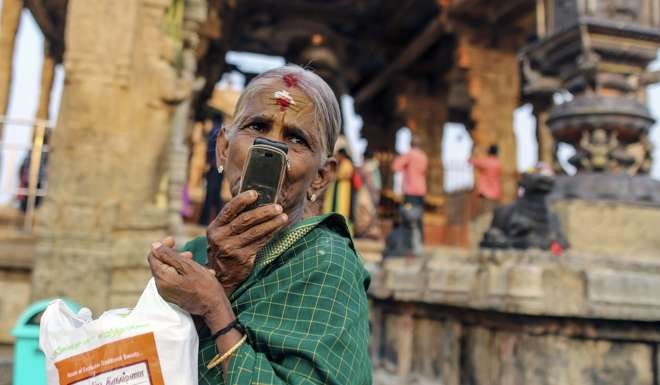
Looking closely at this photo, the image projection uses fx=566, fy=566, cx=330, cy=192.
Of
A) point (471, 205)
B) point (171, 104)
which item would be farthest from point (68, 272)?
point (471, 205)

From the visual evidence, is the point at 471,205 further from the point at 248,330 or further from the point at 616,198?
the point at 248,330

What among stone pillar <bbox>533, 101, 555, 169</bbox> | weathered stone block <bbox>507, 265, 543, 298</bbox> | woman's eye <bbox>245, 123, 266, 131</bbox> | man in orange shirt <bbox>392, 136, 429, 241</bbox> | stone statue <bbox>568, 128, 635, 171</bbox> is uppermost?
stone pillar <bbox>533, 101, 555, 169</bbox>

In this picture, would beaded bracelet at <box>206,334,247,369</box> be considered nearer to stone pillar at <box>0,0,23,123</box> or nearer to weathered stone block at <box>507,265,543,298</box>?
weathered stone block at <box>507,265,543,298</box>

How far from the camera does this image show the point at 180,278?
1.08m

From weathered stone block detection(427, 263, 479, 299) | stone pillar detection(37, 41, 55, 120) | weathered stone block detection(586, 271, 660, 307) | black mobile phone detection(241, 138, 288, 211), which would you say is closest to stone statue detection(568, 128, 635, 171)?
weathered stone block detection(427, 263, 479, 299)

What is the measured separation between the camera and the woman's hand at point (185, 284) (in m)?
1.08

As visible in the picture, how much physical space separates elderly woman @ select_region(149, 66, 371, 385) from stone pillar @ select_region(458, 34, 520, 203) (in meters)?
10.1

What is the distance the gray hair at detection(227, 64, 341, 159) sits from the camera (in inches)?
52.0

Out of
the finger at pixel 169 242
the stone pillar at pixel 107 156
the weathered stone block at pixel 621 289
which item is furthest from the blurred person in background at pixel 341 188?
the finger at pixel 169 242

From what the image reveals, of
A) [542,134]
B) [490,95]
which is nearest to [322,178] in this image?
[490,95]

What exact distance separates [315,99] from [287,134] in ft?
0.38

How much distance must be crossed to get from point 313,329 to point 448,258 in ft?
9.83

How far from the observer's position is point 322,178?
4.67 feet

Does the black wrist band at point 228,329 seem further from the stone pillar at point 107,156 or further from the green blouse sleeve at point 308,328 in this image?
the stone pillar at point 107,156
